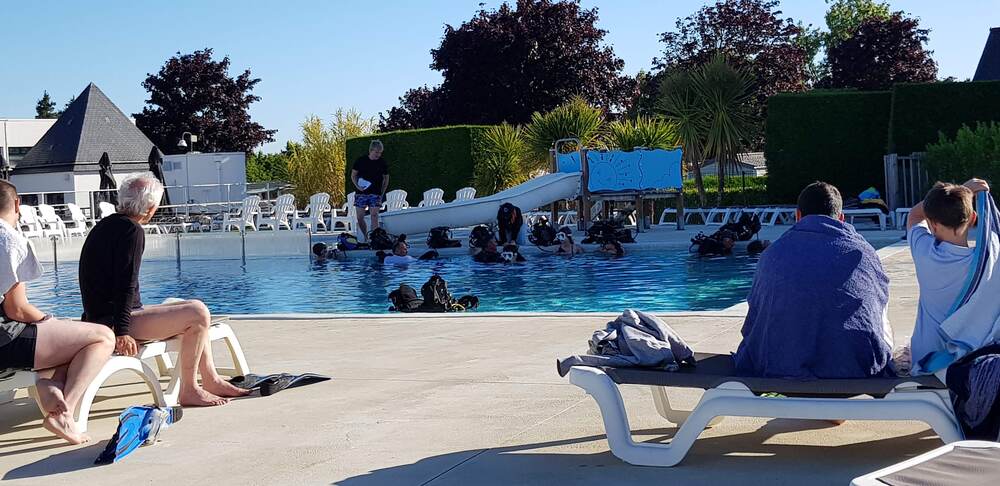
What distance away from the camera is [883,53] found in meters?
49.2

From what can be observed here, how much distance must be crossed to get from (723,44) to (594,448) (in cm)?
4018

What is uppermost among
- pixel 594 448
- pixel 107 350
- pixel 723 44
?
pixel 723 44

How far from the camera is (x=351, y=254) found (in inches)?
753

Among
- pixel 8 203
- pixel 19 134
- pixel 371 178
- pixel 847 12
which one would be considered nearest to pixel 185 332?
pixel 8 203

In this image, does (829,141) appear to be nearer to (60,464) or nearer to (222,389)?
(222,389)

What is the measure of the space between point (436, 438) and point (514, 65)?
37438 mm

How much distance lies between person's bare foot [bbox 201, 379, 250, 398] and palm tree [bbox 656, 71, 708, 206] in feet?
67.3

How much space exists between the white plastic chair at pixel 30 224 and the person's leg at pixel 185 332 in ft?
65.2

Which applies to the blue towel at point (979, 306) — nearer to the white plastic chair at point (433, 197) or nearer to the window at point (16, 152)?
the white plastic chair at point (433, 197)

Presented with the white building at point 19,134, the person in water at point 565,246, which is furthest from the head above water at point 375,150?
the white building at point 19,134

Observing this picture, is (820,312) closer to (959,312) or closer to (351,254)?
(959,312)

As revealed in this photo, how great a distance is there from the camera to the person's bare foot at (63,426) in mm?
4988

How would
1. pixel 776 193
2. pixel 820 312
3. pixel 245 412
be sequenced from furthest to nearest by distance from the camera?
pixel 776 193
pixel 245 412
pixel 820 312

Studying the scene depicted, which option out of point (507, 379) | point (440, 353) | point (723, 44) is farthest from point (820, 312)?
point (723, 44)
